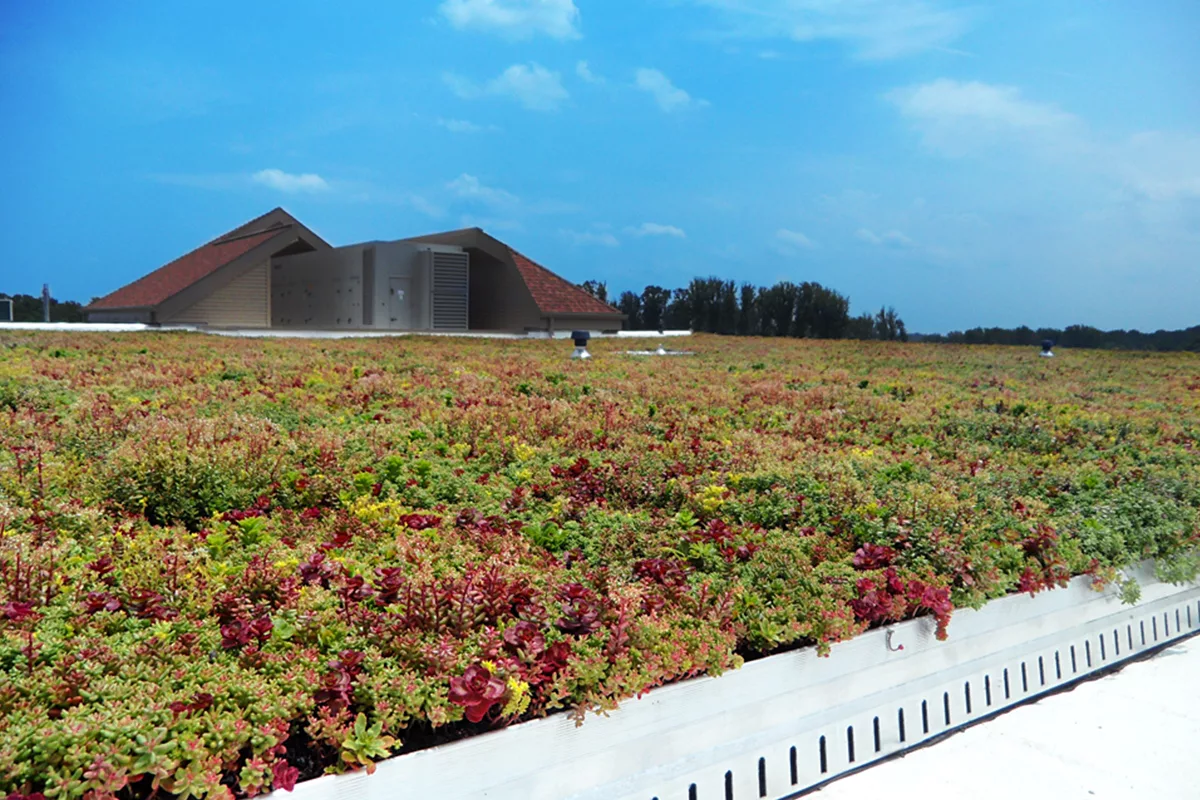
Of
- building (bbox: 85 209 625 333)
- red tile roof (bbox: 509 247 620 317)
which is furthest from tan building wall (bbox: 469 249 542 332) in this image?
red tile roof (bbox: 509 247 620 317)

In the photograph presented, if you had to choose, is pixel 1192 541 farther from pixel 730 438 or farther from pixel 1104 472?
pixel 730 438

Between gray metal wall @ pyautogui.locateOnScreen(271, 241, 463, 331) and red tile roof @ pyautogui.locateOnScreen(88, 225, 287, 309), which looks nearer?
gray metal wall @ pyautogui.locateOnScreen(271, 241, 463, 331)

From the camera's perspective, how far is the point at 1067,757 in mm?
3732

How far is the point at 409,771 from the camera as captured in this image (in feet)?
8.43

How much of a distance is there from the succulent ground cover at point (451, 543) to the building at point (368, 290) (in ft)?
63.8

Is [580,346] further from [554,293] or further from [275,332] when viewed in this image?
[554,293]

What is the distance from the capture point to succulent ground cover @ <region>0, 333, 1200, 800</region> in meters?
2.66

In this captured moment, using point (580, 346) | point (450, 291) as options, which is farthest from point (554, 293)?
point (580, 346)

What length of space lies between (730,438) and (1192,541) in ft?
10.3

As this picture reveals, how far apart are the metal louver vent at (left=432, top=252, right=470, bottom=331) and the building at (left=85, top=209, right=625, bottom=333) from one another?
33mm

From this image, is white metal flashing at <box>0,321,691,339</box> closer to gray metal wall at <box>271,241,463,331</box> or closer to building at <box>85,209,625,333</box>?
building at <box>85,209,625,333</box>

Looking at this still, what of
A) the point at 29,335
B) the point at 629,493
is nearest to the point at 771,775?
the point at 629,493

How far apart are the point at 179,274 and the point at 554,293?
13.6 m

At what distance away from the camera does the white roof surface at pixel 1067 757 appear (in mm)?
3461
